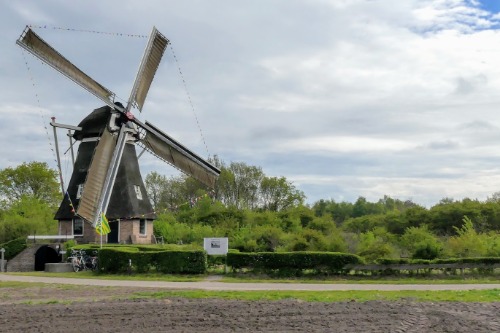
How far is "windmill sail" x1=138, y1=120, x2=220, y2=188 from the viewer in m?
36.7

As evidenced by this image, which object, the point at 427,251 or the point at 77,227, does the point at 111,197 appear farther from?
the point at 427,251

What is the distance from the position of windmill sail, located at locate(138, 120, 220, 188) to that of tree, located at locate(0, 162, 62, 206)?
37.2 meters

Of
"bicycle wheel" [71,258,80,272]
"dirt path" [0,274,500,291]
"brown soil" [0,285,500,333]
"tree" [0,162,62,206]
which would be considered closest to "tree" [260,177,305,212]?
"tree" [0,162,62,206]

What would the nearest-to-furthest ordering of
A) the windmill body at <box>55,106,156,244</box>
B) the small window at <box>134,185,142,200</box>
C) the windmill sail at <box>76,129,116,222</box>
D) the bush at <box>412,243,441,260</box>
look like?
the bush at <box>412,243,441,260</box>
the windmill sail at <box>76,129,116,222</box>
the windmill body at <box>55,106,156,244</box>
the small window at <box>134,185,142,200</box>

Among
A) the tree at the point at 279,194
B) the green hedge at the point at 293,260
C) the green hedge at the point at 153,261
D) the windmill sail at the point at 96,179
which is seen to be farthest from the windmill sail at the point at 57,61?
the tree at the point at 279,194

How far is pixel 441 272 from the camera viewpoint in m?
24.5

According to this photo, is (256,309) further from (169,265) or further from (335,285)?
(169,265)

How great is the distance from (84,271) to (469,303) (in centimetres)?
1971

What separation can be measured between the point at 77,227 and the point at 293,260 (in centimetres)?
1832

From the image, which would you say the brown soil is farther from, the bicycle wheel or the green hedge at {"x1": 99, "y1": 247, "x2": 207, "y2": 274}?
the bicycle wheel

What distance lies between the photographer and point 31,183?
233ft

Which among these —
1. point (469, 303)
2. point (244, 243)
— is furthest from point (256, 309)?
point (244, 243)

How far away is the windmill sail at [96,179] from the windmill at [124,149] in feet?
0.22

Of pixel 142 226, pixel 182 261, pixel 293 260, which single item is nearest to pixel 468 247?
pixel 293 260
